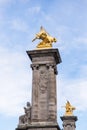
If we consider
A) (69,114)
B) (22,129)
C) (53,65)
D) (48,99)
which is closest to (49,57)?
(53,65)

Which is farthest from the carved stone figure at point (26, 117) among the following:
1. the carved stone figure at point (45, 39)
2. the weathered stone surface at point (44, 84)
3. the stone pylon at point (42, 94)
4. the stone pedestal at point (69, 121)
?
the stone pedestal at point (69, 121)

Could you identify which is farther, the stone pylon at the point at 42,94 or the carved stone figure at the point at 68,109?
the carved stone figure at the point at 68,109

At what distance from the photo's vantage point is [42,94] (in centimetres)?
3009

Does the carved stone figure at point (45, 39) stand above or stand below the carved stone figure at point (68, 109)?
below

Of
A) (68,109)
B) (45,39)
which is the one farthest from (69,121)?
A: (45,39)

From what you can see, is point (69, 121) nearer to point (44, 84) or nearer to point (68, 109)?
point (68, 109)

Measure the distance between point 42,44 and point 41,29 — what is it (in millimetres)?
1171

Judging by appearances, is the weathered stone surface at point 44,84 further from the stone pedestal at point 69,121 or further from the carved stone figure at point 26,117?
the stone pedestal at point 69,121

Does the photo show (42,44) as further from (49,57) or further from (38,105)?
(38,105)

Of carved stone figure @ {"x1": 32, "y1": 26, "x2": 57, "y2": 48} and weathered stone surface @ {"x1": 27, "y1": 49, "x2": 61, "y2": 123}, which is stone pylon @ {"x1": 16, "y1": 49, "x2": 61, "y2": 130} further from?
carved stone figure @ {"x1": 32, "y1": 26, "x2": 57, "y2": 48}

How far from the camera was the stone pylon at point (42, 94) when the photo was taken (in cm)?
2922

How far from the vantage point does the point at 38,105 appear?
1172 inches

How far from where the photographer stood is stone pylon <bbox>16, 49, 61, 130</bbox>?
29.2m

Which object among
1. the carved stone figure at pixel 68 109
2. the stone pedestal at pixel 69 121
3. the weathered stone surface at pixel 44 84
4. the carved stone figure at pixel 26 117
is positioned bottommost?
the carved stone figure at pixel 26 117
